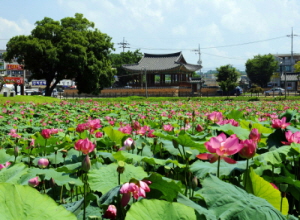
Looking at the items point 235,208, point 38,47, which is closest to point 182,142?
point 235,208

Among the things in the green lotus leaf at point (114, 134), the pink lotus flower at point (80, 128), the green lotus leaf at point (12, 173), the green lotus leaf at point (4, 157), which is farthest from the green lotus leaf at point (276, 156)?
the green lotus leaf at point (4, 157)

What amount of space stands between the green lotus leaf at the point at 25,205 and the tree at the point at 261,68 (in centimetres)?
4339

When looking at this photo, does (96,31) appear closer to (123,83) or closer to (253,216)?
(123,83)

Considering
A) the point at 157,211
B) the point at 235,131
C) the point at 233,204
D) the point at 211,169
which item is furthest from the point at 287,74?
the point at 157,211

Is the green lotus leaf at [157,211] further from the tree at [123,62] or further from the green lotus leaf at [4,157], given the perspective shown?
the tree at [123,62]

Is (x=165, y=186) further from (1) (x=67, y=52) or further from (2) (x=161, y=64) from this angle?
(2) (x=161, y=64)

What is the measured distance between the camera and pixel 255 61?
42.2 meters

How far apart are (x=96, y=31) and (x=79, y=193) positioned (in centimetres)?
2378

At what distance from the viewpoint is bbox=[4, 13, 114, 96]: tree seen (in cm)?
2089

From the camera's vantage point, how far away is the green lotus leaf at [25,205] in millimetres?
553

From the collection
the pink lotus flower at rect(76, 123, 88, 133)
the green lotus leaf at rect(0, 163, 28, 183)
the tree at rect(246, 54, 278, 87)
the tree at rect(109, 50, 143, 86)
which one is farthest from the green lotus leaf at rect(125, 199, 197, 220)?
the tree at rect(246, 54, 278, 87)

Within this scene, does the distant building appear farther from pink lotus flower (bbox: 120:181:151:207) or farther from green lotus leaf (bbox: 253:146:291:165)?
pink lotus flower (bbox: 120:181:151:207)

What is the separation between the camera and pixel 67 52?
21.2m

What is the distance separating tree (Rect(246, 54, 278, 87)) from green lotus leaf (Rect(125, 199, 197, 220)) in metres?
43.3
